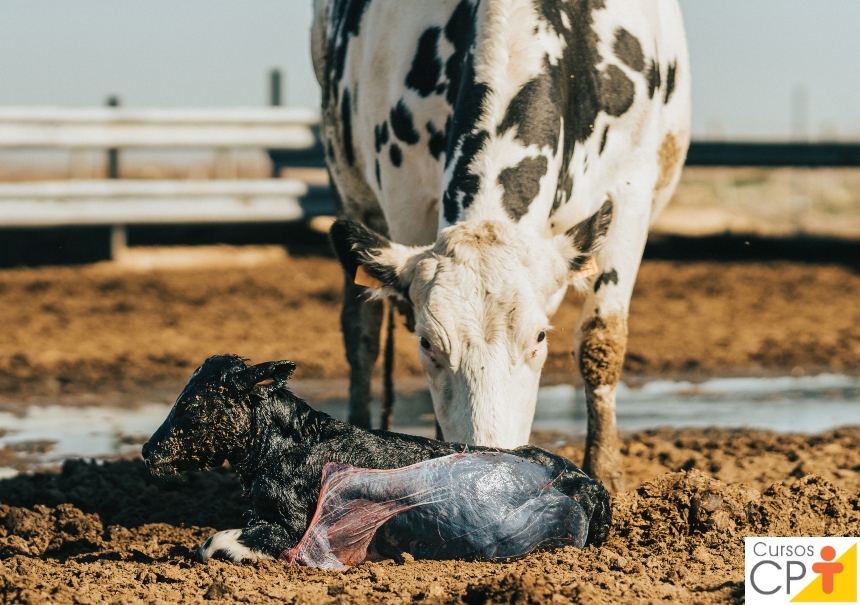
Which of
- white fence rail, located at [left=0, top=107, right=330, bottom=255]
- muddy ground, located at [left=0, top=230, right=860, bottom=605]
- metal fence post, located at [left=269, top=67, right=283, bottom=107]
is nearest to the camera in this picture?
muddy ground, located at [left=0, top=230, right=860, bottom=605]

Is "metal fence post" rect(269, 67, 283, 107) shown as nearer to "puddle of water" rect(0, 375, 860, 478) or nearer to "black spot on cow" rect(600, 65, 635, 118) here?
"puddle of water" rect(0, 375, 860, 478)

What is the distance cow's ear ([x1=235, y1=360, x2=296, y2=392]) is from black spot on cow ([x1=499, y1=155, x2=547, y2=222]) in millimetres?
1088

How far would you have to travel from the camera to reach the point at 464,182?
4.09 metres

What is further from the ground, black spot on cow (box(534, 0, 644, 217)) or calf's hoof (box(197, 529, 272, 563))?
black spot on cow (box(534, 0, 644, 217))

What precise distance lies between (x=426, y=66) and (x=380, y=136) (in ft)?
1.57

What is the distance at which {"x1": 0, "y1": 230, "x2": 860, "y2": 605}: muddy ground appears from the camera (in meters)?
3.02

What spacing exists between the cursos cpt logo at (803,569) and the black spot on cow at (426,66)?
258cm

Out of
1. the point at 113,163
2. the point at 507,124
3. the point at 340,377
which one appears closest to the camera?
the point at 507,124

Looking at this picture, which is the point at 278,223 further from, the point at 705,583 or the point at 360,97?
the point at 705,583

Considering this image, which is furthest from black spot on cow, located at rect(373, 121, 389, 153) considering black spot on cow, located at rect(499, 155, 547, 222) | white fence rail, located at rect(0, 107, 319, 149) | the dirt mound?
white fence rail, located at rect(0, 107, 319, 149)

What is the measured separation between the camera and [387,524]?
10.7ft

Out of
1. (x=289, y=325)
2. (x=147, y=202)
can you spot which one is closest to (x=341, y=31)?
(x=289, y=325)

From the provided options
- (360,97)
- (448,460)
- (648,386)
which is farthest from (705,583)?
(648,386)

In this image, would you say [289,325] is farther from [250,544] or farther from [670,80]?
[250,544]
